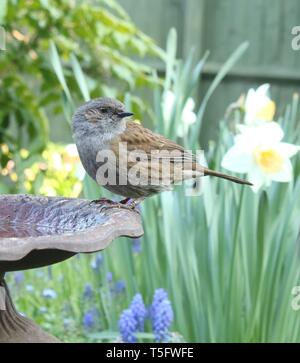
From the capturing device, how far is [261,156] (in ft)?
9.12

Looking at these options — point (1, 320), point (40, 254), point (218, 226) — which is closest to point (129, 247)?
point (218, 226)

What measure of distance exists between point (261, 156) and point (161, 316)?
640 millimetres

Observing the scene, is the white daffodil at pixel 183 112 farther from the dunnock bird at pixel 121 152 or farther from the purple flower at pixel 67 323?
the purple flower at pixel 67 323

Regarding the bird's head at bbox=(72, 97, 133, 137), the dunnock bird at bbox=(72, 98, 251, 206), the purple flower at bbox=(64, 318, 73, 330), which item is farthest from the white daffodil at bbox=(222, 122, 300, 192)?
the purple flower at bbox=(64, 318, 73, 330)

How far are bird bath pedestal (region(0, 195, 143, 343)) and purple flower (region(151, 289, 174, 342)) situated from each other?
0.43 m

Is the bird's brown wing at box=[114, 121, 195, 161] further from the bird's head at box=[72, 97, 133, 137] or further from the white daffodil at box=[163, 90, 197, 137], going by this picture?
the white daffodil at box=[163, 90, 197, 137]

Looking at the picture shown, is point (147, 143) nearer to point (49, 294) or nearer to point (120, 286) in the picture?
point (120, 286)

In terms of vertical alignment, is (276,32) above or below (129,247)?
above

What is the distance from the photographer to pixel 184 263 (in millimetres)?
2965

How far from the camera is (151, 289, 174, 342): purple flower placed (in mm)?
2641

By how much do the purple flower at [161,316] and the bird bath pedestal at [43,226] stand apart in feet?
1.40
